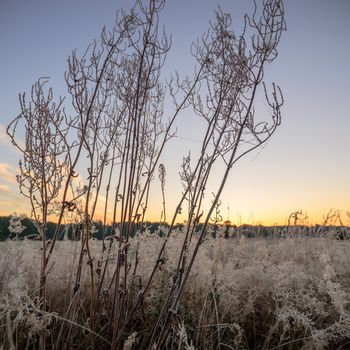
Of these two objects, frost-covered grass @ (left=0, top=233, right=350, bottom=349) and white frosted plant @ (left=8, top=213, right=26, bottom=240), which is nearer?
frost-covered grass @ (left=0, top=233, right=350, bottom=349)

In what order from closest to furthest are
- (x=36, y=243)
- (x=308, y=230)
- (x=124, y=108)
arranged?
(x=124, y=108)
(x=36, y=243)
(x=308, y=230)

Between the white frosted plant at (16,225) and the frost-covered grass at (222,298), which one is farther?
the white frosted plant at (16,225)

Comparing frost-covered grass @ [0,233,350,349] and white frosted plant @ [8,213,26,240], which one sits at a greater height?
white frosted plant @ [8,213,26,240]

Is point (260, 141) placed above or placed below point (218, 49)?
below

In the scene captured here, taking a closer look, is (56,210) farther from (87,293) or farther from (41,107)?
(87,293)

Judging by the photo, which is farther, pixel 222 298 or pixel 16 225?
pixel 222 298

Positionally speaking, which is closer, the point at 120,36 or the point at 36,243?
the point at 120,36

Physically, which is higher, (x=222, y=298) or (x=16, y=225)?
(x=16, y=225)

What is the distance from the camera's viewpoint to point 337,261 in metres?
5.39

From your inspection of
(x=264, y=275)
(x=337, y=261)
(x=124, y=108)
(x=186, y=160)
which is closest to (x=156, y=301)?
(x=264, y=275)

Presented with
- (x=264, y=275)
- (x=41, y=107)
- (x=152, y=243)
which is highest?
(x=41, y=107)

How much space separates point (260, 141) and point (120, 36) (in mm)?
1293

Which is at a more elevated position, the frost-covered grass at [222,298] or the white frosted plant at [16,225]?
the white frosted plant at [16,225]

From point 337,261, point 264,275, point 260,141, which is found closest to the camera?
point 260,141
